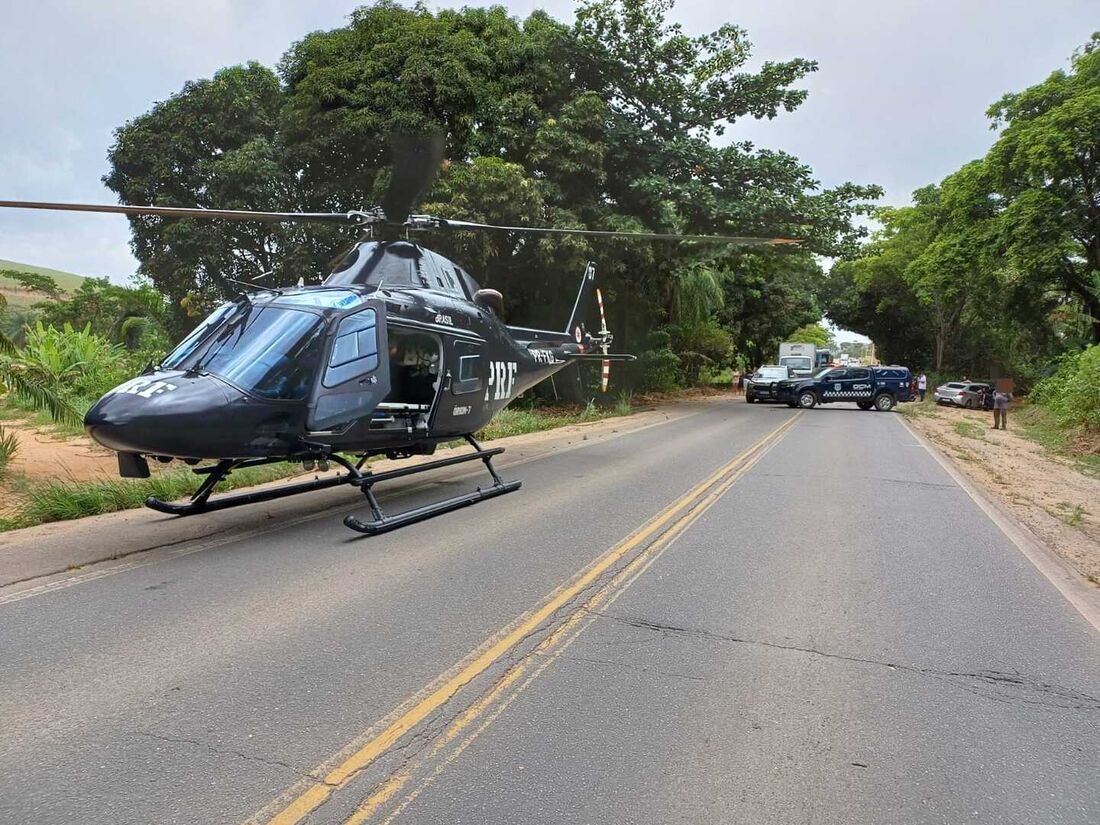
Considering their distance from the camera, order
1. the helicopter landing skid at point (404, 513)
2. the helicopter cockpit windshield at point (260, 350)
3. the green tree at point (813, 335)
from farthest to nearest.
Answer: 1. the green tree at point (813, 335)
2. the helicopter landing skid at point (404, 513)
3. the helicopter cockpit windshield at point (260, 350)

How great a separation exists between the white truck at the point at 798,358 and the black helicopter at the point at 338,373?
2850cm

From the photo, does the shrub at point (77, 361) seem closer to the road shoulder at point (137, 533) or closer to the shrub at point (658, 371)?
the road shoulder at point (137, 533)

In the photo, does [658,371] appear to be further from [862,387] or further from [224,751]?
[224,751]

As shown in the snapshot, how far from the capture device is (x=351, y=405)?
746cm

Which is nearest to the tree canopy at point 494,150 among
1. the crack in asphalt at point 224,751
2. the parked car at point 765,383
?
the parked car at point 765,383

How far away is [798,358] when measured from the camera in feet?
120

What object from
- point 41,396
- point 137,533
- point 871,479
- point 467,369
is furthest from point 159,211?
point 871,479

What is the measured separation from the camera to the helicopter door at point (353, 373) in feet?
23.7

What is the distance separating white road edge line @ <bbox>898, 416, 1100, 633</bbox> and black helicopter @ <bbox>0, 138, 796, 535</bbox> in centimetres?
556

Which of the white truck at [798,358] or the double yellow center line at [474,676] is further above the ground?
the white truck at [798,358]

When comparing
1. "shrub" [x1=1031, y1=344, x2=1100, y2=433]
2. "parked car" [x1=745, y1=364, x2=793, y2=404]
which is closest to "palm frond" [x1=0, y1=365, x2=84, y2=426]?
"shrub" [x1=1031, y1=344, x2=1100, y2=433]

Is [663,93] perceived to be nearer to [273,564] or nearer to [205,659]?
[273,564]

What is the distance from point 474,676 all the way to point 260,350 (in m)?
4.29

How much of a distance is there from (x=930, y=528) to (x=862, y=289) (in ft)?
146
